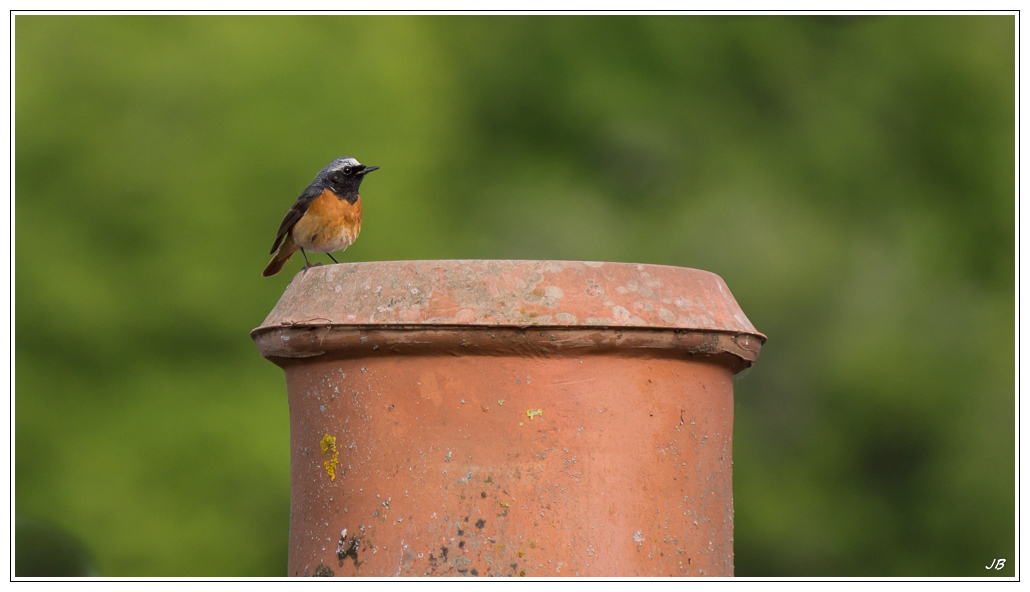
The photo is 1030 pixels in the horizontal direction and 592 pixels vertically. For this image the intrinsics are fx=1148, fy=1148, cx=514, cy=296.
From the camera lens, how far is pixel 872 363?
1021 cm

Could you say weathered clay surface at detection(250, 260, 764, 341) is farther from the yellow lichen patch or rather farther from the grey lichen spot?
the yellow lichen patch

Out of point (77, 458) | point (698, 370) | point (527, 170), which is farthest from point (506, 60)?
point (698, 370)

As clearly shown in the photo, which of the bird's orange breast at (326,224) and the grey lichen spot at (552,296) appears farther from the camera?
the bird's orange breast at (326,224)

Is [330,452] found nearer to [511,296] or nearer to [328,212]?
[511,296]

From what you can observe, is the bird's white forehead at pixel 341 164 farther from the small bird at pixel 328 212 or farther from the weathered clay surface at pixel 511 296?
the weathered clay surface at pixel 511 296

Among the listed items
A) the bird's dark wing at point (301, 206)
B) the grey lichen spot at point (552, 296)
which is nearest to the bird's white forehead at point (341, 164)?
the bird's dark wing at point (301, 206)

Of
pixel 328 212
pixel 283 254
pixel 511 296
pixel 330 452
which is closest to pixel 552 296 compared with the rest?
pixel 511 296

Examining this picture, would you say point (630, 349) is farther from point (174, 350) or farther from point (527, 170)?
point (527, 170)

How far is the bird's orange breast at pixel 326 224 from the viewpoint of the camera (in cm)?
404

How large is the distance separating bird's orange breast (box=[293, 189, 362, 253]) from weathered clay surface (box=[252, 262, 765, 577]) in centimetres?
187

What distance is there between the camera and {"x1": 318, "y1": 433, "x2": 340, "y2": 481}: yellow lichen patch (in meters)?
2.18

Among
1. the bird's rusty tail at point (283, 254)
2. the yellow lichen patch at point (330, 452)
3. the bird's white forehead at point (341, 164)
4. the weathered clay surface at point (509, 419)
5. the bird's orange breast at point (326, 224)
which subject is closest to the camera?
the weathered clay surface at point (509, 419)

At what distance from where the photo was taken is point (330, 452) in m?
2.19

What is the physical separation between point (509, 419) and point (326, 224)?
7.02ft
